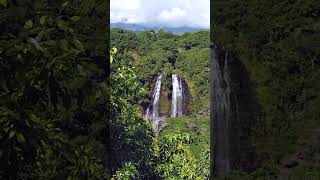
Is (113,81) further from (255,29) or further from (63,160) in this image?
(63,160)

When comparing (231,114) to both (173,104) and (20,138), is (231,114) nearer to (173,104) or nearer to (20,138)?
(173,104)

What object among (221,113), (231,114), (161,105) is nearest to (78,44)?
(231,114)

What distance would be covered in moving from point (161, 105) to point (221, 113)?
4.58 ft

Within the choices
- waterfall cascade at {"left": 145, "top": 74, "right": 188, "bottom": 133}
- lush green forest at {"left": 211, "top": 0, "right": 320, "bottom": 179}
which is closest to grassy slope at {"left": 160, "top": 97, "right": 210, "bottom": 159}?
waterfall cascade at {"left": 145, "top": 74, "right": 188, "bottom": 133}

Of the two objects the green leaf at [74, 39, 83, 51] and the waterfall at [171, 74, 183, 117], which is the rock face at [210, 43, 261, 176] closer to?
the waterfall at [171, 74, 183, 117]

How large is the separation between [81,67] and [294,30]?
4.38m

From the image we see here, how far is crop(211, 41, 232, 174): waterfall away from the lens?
20.1 feet

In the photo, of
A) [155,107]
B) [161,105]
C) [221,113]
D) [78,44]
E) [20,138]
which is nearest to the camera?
[20,138]

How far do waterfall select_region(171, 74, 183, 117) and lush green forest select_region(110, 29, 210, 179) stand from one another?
2.5 inches

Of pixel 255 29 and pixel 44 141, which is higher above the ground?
pixel 255 29

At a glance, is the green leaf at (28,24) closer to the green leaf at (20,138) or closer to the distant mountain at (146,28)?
the green leaf at (20,138)

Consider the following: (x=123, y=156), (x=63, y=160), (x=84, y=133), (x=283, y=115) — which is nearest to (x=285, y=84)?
(x=283, y=115)

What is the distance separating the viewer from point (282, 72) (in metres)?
5.71

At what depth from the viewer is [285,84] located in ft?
18.6
